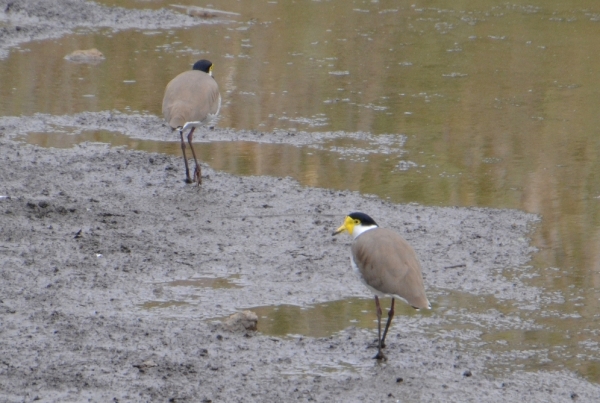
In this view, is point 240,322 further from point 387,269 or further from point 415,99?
point 415,99

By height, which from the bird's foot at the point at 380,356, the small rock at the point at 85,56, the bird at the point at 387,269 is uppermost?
the bird at the point at 387,269

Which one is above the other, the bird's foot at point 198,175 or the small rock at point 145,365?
the bird's foot at point 198,175

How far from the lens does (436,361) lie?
4.87 m

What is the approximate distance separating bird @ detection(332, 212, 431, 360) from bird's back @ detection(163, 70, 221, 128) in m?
3.19

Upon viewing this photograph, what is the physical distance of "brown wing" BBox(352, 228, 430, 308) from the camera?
4.80 m

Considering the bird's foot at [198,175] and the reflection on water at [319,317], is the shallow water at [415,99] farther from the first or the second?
the bird's foot at [198,175]

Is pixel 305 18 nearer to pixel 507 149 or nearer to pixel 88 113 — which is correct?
pixel 88 113

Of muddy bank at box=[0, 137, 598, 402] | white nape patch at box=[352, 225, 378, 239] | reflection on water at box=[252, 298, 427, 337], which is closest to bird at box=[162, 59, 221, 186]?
muddy bank at box=[0, 137, 598, 402]

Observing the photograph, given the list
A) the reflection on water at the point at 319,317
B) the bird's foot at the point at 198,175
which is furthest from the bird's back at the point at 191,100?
the reflection on water at the point at 319,317

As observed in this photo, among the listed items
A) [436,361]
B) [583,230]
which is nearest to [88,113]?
[583,230]

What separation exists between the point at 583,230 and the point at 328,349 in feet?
8.70

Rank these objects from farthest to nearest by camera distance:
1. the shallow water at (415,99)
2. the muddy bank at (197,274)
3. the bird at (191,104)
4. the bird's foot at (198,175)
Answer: the bird at (191,104), the bird's foot at (198,175), the shallow water at (415,99), the muddy bank at (197,274)

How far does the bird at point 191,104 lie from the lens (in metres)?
7.92

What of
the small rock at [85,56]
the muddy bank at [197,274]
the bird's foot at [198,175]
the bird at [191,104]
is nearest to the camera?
the muddy bank at [197,274]
